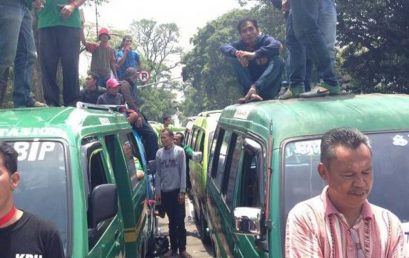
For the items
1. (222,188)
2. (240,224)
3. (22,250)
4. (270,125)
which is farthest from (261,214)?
(222,188)

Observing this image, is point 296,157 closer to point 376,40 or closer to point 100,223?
point 100,223

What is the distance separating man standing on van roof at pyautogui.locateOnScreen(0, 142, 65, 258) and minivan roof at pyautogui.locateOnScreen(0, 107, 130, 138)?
3.29 ft

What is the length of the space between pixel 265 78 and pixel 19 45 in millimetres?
2597

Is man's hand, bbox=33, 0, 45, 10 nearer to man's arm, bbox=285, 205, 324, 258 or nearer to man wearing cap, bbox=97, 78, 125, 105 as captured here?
man wearing cap, bbox=97, 78, 125, 105

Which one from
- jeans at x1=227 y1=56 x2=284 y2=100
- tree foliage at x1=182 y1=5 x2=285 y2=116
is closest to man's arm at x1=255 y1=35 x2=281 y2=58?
jeans at x1=227 y1=56 x2=284 y2=100

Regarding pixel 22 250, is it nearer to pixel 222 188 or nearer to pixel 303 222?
pixel 303 222

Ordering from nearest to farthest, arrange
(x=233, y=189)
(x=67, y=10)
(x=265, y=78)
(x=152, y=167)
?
(x=233, y=189) < (x=67, y=10) < (x=265, y=78) < (x=152, y=167)

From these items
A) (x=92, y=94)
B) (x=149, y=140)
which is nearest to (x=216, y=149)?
(x=92, y=94)

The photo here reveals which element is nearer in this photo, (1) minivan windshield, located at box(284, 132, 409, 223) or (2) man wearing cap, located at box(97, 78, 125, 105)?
(1) minivan windshield, located at box(284, 132, 409, 223)

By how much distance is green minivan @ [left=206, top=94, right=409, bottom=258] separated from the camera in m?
3.32

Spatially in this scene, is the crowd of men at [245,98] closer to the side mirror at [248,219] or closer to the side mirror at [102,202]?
the side mirror at [102,202]

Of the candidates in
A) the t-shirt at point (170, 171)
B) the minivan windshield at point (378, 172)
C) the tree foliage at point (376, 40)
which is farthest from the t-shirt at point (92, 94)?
the tree foliage at point (376, 40)

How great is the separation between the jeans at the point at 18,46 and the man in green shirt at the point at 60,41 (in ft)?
0.72

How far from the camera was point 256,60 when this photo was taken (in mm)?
6723
